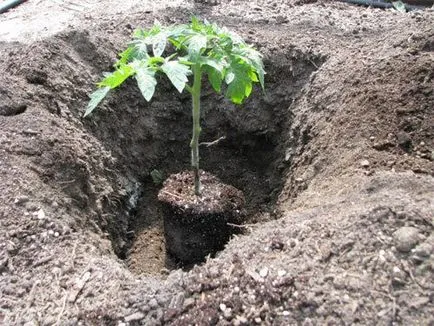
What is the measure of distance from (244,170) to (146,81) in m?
1.43

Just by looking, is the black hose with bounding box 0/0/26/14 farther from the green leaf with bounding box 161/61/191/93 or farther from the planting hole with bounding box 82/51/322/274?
the green leaf with bounding box 161/61/191/93

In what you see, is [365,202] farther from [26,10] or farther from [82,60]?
[26,10]

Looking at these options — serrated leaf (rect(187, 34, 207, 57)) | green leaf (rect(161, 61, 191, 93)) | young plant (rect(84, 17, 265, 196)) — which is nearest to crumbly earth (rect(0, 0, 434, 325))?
young plant (rect(84, 17, 265, 196))

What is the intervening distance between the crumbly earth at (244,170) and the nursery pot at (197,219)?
0.56 ft

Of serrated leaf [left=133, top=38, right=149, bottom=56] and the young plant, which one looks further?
serrated leaf [left=133, top=38, right=149, bottom=56]

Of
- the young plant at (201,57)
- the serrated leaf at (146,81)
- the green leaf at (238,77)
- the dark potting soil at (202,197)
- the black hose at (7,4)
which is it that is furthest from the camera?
the black hose at (7,4)

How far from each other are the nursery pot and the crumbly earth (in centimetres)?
17

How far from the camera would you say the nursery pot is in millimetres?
2695

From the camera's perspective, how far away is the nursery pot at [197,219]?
2695 mm

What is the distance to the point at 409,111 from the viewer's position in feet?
8.66

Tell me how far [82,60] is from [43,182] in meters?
1.05

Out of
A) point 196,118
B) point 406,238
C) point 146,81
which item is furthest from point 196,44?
point 406,238

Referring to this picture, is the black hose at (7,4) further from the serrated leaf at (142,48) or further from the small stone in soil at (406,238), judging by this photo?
the small stone in soil at (406,238)

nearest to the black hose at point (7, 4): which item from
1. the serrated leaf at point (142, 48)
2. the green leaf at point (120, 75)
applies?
the serrated leaf at point (142, 48)
